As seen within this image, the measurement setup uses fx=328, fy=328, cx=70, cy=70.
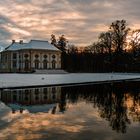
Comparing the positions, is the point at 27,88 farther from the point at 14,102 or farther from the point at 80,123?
A: the point at 80,123

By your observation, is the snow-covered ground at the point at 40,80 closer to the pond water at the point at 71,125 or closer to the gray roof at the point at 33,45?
the pond water at the point at 71,125

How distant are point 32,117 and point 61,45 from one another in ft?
358

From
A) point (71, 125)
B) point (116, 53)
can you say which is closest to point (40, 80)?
point (71, 125)

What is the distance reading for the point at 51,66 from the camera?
334 feet

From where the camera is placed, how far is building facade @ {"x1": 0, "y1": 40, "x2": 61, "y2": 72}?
96.9 meters

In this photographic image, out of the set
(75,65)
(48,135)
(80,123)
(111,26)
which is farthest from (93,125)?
(75,65)

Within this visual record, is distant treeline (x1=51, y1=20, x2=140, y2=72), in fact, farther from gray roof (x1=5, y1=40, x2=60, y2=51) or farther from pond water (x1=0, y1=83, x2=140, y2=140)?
pond water (x1=0, y1=83, x2=140, y2=140)

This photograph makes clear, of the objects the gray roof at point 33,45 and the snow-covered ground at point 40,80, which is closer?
the snow-covered ground at point 40,80

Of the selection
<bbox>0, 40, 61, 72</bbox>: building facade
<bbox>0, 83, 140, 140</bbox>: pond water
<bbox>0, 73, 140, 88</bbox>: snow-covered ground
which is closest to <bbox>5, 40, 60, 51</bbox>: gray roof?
<bbox>0, 40, 61, 72</bbox>: building facade

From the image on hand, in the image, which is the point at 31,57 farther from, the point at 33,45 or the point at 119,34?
the point at 119,34

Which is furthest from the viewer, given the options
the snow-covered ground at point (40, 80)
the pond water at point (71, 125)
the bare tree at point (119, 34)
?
the bare tree at point (119, 34)

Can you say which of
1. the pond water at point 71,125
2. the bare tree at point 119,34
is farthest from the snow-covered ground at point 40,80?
the bare tree at point 119,34

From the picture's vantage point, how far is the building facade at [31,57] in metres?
96.9

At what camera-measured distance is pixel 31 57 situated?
96.4 metres
